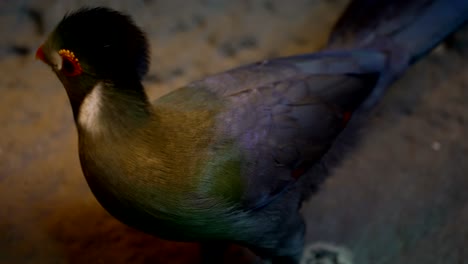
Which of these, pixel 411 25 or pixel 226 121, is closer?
pixel 226 121

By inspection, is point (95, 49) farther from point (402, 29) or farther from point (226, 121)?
point (402, 29)

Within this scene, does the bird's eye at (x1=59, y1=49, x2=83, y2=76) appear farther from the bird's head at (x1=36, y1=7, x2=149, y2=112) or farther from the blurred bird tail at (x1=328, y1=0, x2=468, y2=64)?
the blurred bird tail at (x1=328, y1=0, x2=468, y2=64)

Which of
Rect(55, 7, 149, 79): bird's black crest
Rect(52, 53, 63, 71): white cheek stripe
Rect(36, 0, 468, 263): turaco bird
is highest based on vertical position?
Rect(55, 7, 149, 79): bird's black crest

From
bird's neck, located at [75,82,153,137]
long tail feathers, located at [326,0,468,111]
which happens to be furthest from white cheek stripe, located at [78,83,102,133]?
long tail feathers, located at [326,0,468,111]

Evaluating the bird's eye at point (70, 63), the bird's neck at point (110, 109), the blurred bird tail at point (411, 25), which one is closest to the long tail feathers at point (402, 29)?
Answer: the blurred bird tail at point (411, 25)

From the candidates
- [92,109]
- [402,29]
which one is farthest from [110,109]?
[402,29]

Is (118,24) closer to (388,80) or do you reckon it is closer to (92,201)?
(92,201)

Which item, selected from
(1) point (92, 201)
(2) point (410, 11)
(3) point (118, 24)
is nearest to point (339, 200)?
(2) point (410, 11)

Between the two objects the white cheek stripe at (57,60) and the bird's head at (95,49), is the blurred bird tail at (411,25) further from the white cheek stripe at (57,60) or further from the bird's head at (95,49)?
the white cheek stripe at (57,60)
